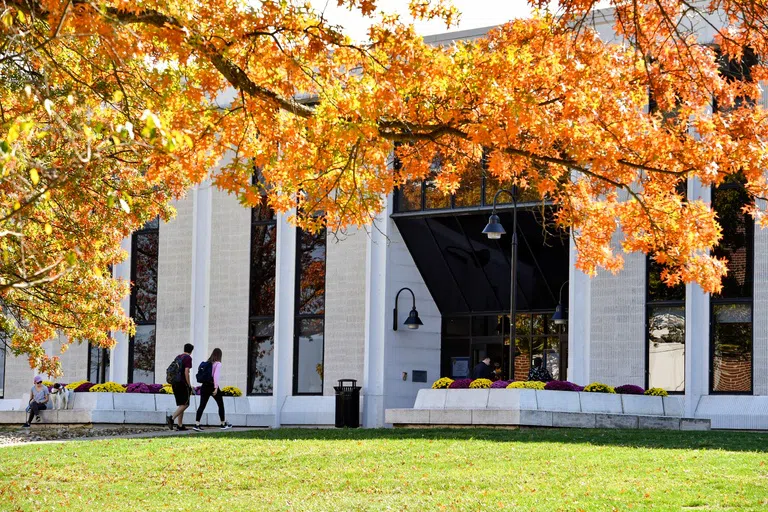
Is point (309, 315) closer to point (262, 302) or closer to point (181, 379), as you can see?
point (262, 302)

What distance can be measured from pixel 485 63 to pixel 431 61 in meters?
0.53

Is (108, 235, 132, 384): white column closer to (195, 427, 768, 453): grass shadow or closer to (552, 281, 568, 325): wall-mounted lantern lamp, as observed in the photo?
(552, 281, 568, 325): wall-mounted lantern lamp

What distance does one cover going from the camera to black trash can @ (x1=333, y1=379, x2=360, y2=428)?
31.0 metres

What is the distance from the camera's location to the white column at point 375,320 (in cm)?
3222

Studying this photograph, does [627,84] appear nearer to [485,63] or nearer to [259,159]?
[485,63]

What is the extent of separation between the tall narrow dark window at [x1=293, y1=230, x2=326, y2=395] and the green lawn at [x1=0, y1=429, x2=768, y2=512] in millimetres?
14259

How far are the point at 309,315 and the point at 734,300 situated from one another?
11.9 metres

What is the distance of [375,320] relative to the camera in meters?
32.7

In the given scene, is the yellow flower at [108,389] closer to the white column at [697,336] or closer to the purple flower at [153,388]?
the purple flower at [153,388]

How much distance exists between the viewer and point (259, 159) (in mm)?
12219

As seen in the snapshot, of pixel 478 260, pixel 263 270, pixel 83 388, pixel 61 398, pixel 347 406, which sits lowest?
pixel 347 406

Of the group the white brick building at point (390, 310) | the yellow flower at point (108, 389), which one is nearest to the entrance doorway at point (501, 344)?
the white brick building at point (390, 310)

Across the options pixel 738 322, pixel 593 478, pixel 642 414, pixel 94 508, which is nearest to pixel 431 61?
pixel 593 478

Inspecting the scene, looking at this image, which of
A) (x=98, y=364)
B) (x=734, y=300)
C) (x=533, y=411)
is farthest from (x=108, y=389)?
(x=734, y=300)
